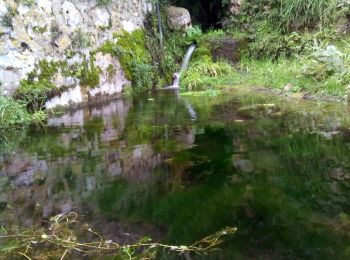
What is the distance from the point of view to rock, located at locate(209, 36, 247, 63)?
37.1 ft

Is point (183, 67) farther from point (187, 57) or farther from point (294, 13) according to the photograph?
point (294, 13)

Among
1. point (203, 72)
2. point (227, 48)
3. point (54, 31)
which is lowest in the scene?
point (203, 72)

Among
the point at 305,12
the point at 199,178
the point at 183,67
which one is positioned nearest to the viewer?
the point at 199,178

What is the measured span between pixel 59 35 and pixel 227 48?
5.03 metres

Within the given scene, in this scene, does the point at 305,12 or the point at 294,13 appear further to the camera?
the point at 294,13

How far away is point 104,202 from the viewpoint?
3.00m

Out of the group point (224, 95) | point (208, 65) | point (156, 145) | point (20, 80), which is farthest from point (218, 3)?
point (156, 145)

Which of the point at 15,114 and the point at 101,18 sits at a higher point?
the point at 101,18

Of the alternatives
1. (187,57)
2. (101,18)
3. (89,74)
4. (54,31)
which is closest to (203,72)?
(187,57)

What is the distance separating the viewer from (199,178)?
132 inches

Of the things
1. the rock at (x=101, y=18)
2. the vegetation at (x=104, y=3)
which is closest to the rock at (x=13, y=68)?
the rock at (x=101, y=18)

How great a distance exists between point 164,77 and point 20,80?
429 centimetres

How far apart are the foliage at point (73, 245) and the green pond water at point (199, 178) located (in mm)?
73

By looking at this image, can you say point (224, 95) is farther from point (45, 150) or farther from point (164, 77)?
point (45, 150)
